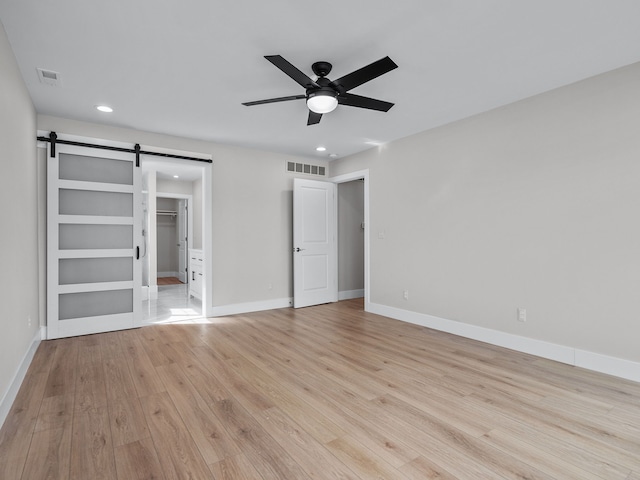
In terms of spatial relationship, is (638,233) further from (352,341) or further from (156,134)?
(156,134)

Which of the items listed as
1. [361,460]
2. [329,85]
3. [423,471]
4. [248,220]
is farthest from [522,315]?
[248,220]

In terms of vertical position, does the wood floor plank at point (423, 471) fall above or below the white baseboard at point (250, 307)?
below

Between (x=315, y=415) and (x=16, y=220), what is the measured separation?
290 centimetres

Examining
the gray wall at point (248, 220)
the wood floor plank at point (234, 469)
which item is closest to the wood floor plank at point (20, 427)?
the wood floor plank at point (234, 469)

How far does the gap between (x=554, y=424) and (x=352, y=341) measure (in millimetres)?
2065

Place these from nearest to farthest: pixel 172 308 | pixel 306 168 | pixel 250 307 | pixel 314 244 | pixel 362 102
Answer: pixel 362 102
pixel 250 307
pixel 172 308
pixel 314 244
pixel 306 168

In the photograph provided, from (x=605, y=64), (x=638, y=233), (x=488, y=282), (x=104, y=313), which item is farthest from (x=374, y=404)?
(x=104, y=313)

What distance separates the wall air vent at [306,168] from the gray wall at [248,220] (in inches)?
3.8

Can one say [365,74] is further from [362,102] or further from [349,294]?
[349,294]

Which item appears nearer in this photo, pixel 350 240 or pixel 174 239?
pixel 350 240

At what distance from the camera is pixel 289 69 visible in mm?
2391

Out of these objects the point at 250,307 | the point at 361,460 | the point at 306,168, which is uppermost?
the point at 306,168

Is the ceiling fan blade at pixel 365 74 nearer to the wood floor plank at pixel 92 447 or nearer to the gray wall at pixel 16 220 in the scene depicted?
the gray wall at pixel 16 220

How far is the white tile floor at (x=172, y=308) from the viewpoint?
4941 millimetres
